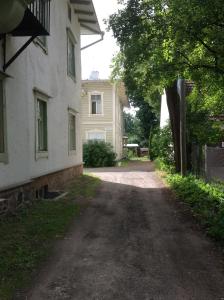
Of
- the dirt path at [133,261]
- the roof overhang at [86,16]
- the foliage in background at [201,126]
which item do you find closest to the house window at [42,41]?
the dirt path at [133,261]

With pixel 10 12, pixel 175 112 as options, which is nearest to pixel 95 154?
pixel 175 112


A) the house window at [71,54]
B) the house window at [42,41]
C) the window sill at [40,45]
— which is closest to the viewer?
the window sill at [40,45]

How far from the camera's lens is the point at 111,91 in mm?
36406

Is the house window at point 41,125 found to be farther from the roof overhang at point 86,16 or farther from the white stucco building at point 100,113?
the white stucco building at point 100,113

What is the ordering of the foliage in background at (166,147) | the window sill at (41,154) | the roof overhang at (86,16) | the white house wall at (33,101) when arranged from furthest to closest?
the foliage in background at (166,147) → the roof overhang at (86,16) → the window sill at (41,154) → the white house wall at (33,101)

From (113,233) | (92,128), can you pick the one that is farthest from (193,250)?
(92,128)

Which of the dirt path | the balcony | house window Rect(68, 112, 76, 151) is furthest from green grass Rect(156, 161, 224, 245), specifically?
the balcony

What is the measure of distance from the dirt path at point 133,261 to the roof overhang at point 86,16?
11.6m

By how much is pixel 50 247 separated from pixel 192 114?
557 inches

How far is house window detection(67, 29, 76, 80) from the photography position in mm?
19109

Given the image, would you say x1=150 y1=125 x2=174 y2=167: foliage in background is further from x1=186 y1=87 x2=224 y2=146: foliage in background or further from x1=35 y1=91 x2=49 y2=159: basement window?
x1=35 y1=91 x2=49 y2=159: basement window

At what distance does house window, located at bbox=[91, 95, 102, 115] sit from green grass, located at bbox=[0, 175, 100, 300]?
24.1 meters

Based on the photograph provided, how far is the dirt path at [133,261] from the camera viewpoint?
18.1 ft

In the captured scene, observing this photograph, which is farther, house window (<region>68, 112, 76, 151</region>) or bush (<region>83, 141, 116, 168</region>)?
bush (<region>83, 141, 116, 168</region>)
